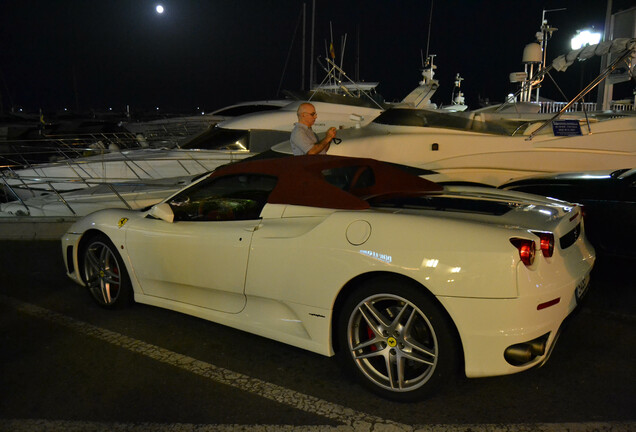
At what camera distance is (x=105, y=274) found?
4.40 m

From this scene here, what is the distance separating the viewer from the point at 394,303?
292 centimetres

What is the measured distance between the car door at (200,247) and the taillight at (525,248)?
1.65 m

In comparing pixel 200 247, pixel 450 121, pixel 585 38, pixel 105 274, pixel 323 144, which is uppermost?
pixel 585 38

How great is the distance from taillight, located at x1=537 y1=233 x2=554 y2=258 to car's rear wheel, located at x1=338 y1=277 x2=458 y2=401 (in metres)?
0.64

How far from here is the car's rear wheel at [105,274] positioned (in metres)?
4.28

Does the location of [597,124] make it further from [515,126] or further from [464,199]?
[464,199]

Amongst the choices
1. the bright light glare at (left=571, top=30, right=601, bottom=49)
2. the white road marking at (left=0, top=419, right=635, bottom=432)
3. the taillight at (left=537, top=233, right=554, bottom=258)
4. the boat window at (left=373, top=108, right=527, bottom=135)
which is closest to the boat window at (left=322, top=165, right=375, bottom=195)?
the taillight at (left=537, top=233, right=554, bottom=258)

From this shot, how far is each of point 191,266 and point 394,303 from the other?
5.24 feet

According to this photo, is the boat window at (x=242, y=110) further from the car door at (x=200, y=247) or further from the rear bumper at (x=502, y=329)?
the rear bumper at (x=502, y=329)

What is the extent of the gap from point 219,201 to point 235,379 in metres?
1.69

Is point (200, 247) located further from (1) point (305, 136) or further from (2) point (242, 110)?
(2) point (242, 110)

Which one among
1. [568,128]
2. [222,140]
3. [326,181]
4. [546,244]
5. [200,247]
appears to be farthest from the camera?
[222,140]

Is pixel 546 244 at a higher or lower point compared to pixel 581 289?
higher

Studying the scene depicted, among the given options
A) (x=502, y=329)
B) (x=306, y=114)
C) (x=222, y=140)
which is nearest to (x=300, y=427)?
(x=502, y=329)
